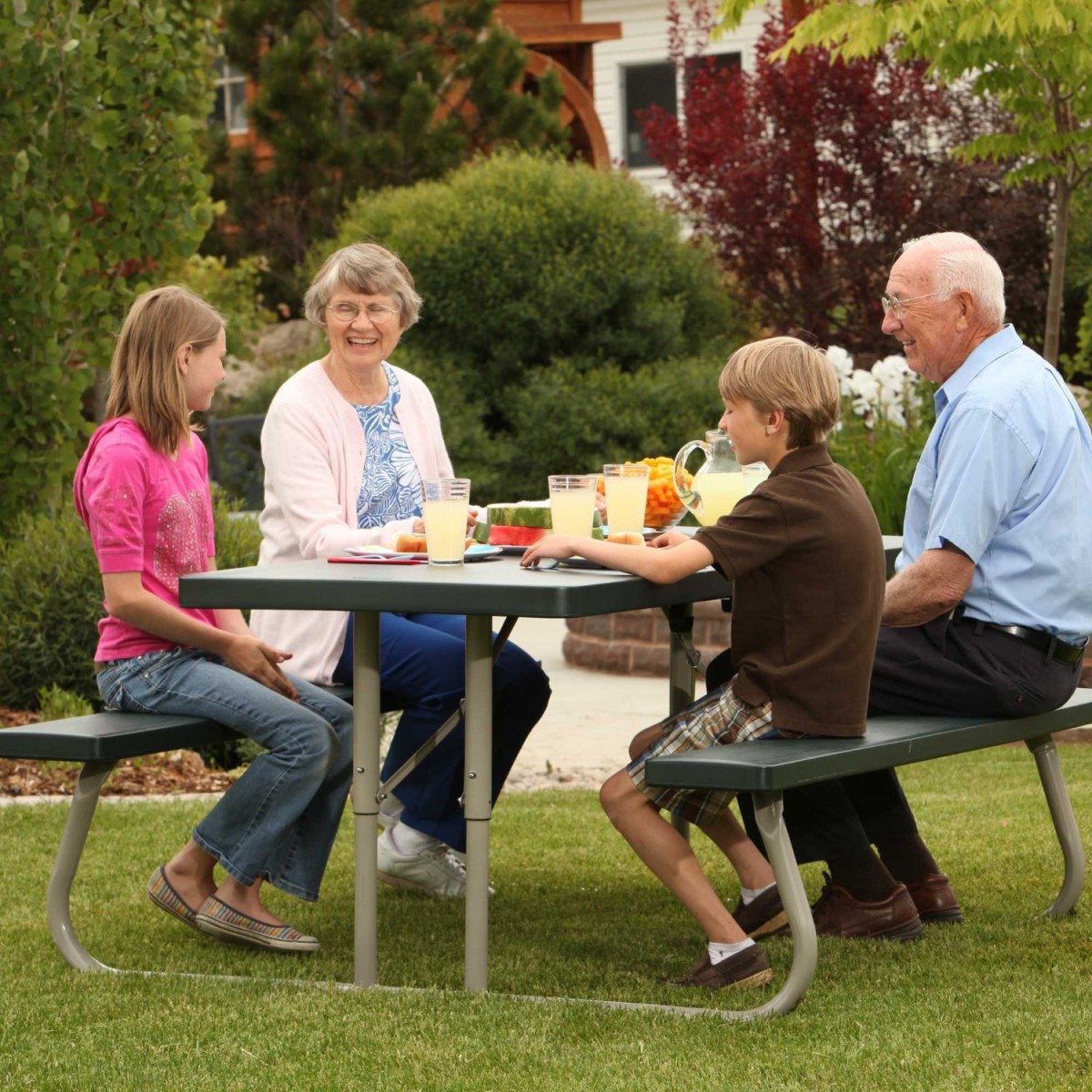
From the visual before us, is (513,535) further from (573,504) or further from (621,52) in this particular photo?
(621,52)

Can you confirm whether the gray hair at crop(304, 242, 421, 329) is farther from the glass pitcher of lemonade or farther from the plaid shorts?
the plaid shorts

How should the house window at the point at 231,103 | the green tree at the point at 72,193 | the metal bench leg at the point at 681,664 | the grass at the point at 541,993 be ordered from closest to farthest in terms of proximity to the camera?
the grass at the point at 541,993
the metal bench leg at the point at 681,664
the green tree at the point at 72,193
the house window at the point at 231,103

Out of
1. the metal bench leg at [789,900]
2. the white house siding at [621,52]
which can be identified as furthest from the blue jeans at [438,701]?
the white house siding at [621,52]

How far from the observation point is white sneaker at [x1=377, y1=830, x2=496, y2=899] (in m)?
4.95

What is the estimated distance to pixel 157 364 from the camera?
4242 mm

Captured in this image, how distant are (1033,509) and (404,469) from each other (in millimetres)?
1662

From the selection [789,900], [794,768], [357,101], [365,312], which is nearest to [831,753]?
[794,768]

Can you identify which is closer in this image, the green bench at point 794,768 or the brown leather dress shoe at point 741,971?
the green bench at point 794,768

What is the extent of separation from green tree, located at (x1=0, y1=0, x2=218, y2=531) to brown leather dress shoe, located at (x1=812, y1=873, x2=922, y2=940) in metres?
4.27

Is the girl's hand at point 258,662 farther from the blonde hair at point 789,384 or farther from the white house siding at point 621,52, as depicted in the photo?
the white house siding at point 621,52

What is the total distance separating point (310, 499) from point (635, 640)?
434 centimetres

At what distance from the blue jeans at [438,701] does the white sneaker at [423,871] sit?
11 centimetres

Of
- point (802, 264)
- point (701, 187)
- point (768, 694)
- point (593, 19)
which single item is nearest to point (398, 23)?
point (701, 187)

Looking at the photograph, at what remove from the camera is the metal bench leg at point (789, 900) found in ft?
11.8
